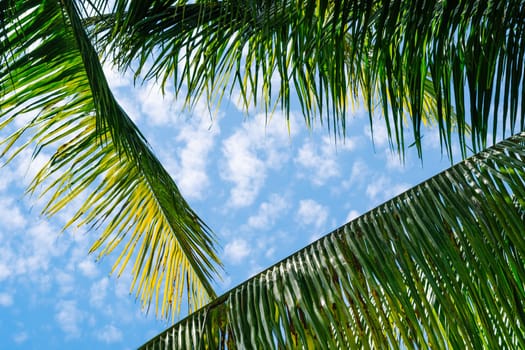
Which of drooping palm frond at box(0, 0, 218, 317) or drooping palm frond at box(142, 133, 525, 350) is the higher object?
drooping palm frond at box(0, 0, 218, 317)

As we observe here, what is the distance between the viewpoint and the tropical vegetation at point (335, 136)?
1.59m

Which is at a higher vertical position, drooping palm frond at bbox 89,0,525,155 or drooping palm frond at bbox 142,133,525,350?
drooping palm frond at bbox 89,0,525,155

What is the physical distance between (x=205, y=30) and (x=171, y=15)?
0.19m

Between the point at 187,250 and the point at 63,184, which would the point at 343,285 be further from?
the point at 63,184

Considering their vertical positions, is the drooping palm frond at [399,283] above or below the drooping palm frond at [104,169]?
below

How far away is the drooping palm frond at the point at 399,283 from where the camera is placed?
1.55 meters

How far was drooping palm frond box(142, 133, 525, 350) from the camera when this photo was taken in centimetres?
155

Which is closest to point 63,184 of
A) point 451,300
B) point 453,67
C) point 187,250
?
point 187,250

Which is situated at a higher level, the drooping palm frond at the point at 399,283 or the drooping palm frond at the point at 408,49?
the drooping palm frond at the point at 408,49

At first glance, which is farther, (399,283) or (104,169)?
(104,169)

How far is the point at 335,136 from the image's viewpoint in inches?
80.0

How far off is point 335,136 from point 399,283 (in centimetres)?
57

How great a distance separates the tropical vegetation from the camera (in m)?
1.59

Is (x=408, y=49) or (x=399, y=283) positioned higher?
(x=408, y=49)
